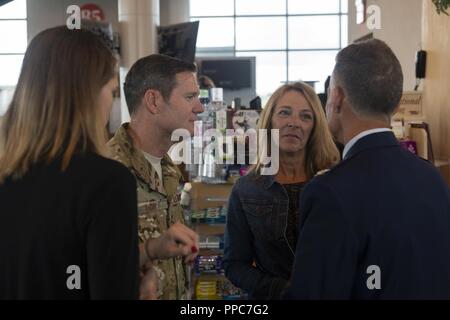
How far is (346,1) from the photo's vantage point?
551 inches

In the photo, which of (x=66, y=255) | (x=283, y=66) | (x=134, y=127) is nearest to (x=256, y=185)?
(x=134, y=127)

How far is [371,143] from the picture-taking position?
1.49m

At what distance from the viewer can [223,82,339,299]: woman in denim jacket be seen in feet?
7.18

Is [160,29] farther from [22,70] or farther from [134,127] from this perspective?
[22,70]

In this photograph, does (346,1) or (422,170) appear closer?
(422,170)

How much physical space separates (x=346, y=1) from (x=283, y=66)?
2154 mm

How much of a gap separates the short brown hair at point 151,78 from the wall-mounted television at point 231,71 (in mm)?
5720

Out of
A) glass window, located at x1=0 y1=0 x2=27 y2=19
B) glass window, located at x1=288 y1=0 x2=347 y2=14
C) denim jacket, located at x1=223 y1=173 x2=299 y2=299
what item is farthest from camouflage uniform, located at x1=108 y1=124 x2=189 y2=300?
glass window, located at x1=0 y1=0 x2=27 y2=19

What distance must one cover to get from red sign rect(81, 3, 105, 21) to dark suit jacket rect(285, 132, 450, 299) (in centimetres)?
1262

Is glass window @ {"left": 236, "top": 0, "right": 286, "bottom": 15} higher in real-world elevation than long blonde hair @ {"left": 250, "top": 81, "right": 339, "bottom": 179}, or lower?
higher

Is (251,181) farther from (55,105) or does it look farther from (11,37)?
(11,37)

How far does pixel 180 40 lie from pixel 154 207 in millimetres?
6573

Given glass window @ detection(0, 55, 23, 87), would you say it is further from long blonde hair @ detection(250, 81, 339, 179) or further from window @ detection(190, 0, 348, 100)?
long blonde hair @ detection(250, 81, 339, 179)

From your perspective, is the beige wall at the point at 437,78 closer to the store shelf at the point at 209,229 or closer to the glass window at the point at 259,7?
the store shelf at the point at 209,229
